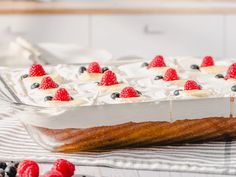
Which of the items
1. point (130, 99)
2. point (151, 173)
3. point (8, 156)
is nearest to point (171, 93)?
point (130, 99)

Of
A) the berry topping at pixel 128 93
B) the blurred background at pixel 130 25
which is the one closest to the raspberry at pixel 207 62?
the berry topping at pixel 128 93

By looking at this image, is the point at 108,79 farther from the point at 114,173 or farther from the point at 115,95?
the point at 114,173

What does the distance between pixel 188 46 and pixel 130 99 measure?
6.29 ft

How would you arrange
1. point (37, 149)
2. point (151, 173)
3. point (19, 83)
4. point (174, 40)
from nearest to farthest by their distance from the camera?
1. point (151, 173)
2. point (37, 149)
3. point (19, 83)
4. point (174, 40)

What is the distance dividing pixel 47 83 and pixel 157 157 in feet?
1.01

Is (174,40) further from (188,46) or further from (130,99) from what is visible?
(130,99)

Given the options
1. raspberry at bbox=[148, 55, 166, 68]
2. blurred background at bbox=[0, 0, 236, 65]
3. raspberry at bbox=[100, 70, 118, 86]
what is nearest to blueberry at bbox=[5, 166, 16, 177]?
raspberry at bbox=[100, 70, 118, 86]

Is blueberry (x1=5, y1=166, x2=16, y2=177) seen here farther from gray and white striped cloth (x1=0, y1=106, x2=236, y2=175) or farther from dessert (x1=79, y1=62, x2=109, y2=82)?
dessert (x1=79, y1=62, x2=109, y2=82)

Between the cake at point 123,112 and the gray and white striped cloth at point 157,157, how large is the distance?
0.05 feet

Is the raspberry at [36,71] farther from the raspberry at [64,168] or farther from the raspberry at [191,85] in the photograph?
the raspberry at [64,168]

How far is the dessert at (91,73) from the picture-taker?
1.52 m

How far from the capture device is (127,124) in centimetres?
124

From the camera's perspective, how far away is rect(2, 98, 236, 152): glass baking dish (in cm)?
121

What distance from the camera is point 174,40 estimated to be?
10.5 feet
